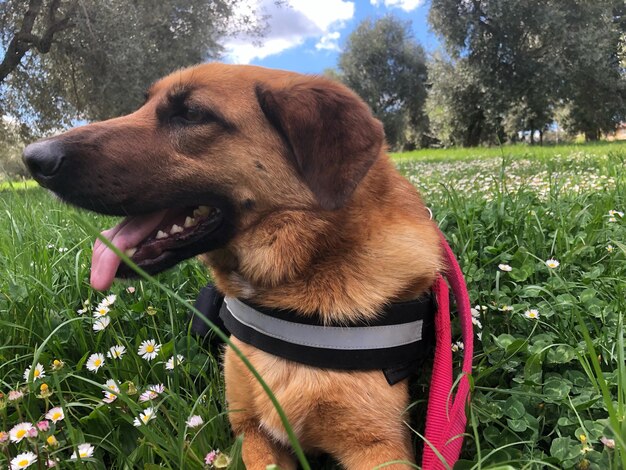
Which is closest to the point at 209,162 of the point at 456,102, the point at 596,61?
the point at 596,61

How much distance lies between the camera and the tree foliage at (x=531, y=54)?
59.6 ft

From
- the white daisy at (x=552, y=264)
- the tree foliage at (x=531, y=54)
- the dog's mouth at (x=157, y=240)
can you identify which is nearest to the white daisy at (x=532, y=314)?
the white daisy at (x=552, y=264)

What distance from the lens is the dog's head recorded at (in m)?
1.65

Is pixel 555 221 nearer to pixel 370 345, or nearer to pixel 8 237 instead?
pixel 370 345

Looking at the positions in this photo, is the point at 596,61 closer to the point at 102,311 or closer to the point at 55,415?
the point at 102,311

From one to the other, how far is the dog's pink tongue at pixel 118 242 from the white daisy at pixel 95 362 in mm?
405

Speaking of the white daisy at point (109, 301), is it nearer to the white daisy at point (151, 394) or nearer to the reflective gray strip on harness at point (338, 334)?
the white daisy at point (151, 394)

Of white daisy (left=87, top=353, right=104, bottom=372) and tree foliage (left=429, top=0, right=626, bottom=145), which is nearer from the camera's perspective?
white daisy (left=87, top=353, right=104, bottom=372)

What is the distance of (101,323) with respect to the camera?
6.85ft

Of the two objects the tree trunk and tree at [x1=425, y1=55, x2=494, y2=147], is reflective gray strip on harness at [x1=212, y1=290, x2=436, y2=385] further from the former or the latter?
tree at [x1=425, y1=55, x2=494, y2=147]

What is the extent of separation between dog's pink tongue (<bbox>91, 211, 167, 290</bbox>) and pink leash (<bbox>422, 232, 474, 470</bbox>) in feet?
3.70

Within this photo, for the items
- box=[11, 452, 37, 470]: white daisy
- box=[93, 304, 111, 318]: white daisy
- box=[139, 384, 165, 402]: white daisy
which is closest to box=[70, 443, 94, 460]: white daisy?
box=[11, 452, 37, 470]: white daisy

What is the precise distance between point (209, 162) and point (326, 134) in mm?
456

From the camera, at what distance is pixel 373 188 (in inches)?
70.6
